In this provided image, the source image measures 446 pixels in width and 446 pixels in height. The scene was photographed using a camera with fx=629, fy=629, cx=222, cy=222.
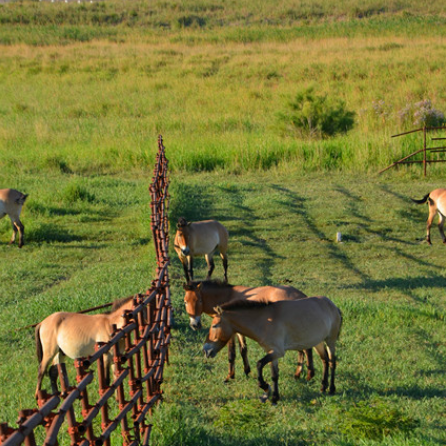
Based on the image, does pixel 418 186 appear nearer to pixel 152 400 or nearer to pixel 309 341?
pixel 309 341

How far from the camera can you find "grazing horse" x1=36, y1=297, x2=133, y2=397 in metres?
5.07

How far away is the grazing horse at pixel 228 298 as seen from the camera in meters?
5.88

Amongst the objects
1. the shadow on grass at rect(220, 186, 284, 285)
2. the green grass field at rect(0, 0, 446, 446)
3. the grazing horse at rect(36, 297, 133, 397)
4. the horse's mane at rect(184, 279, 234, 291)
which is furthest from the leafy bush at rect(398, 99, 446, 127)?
the grazing horse at rect(36, 297, 133, 397)

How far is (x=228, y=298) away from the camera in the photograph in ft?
20.2

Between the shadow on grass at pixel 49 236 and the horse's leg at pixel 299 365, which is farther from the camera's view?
the shadow on grass at pixel 49 236

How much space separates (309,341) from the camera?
5402mm

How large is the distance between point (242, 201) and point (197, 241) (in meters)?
4.96

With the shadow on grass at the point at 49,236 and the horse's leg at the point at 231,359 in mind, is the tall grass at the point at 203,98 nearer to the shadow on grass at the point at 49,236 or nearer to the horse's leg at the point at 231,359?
the shadow on grass at the point at 49,236

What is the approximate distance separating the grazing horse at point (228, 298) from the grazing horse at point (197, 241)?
8.38 ft

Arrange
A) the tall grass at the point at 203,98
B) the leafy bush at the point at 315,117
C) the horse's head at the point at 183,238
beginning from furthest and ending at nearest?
the leafy bush at the point at 315,117
the tall grass at the point at 203,98
the horse's head at the point at 183,238

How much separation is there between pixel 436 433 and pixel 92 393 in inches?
115

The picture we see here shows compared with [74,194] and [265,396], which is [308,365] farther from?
[74,194]

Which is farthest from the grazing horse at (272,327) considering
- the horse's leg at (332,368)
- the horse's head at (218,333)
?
the horse's leg at (332,368)

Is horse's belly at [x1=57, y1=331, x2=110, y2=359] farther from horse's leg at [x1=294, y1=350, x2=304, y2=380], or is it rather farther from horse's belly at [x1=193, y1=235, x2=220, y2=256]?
horse's belly at [x1=193, y1=235, x2=220, y2=256]
